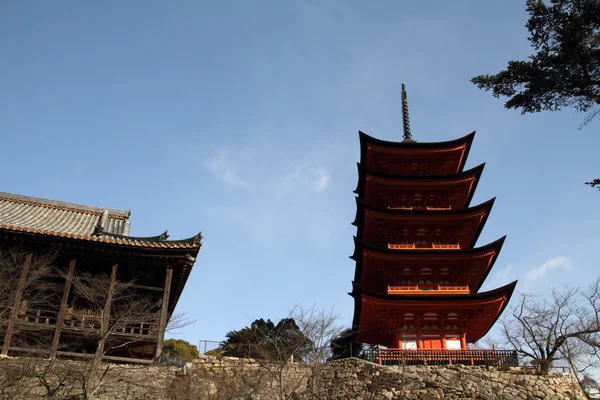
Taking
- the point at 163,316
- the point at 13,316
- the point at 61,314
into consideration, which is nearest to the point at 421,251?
the point at 163,316

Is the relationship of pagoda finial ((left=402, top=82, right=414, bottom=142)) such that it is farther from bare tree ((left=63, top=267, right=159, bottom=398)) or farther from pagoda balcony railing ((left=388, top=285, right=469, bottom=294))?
bare tree ((left=63, top=267, right=159, bottom=398))

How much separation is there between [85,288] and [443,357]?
13961 millimetres

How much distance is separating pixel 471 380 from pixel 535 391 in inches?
90.5

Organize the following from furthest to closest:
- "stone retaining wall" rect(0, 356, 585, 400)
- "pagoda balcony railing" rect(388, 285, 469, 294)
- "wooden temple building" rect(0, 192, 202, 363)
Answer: "pagoda balcony railing" rect(388, 285, 469, 294)
"wooden temple building" rect(0, 192, 202, 363)
"stone retaining wall" rect(0, 356, 585, 400)

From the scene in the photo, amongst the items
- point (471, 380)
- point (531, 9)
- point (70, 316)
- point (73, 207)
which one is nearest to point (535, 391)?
point (471, 380)

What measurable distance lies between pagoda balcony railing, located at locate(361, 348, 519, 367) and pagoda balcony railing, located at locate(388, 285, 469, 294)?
3272mm

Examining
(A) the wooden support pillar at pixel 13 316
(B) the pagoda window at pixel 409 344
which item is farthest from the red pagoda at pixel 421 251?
(A) the wooden support pillar at pixel 13 316

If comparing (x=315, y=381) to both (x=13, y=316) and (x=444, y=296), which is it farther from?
(x=13, y=316)

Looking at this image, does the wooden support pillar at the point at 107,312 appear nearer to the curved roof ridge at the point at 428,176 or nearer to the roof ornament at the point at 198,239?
the roof ornament at the point at 198,239

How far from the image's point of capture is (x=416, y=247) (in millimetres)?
26859

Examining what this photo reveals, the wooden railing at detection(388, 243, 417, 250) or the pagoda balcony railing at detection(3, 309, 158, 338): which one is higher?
the wooden railing at detection(388, 243, 417, 250)

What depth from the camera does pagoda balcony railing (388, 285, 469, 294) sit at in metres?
24.3

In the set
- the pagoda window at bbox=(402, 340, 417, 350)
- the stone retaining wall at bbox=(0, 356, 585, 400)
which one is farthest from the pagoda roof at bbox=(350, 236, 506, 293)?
the stone retaining wall at bbox=(0, 356, 585, 400)

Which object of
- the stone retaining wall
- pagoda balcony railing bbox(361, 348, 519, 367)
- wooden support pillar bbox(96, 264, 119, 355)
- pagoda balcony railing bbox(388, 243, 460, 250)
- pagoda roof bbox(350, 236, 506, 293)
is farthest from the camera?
pagoda balcony railing bbox(388, 243, 460, 250)
